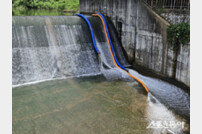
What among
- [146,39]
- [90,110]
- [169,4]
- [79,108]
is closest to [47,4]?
[146,39]

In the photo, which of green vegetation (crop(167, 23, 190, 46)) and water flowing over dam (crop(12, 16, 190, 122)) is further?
water flowing over dam (crop(12, 16, 190, 122))

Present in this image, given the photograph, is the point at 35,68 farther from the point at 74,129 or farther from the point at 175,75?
the point at 175,75

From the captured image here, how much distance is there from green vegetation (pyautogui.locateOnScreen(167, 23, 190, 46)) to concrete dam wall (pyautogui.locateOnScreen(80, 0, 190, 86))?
0.25m

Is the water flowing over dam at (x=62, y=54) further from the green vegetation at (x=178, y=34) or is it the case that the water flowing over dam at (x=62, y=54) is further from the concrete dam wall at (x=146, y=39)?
the green vegetation at (x=178, y=34)

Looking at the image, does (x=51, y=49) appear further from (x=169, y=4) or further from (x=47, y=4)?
(x=47, y=4)

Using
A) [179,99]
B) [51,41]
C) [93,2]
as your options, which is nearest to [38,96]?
[51,41]

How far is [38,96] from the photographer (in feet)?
22.8

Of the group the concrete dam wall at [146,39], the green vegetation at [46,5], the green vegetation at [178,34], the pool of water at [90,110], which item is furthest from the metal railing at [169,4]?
the green vegetation at [46,5]

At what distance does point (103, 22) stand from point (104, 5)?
1555 mm

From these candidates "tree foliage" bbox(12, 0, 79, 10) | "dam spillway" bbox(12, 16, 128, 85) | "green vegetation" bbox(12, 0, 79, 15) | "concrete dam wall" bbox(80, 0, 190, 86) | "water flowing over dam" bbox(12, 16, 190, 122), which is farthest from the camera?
"tree foliage" bbox(12, 0, 79, 10)

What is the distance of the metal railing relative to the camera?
7593 mm

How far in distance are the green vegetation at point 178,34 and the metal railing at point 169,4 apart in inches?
32.6

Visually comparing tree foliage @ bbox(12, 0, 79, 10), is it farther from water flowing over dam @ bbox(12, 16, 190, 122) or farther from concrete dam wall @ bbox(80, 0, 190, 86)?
water flowing over dam @ bbox(12, 16, 190, 122)

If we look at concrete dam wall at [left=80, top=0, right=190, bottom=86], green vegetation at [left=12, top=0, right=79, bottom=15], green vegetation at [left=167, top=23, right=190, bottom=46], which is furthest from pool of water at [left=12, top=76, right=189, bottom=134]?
green vegetation at [left=12, top=0, right=79, bottom=15]
